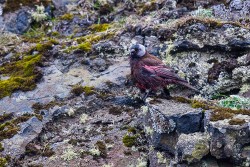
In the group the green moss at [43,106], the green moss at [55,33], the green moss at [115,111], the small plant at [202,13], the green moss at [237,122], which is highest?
the small plant at [202,13]

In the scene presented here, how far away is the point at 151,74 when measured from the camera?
368 inches

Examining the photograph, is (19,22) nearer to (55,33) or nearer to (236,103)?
(55,33)

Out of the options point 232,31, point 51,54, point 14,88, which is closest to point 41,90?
point 14,88

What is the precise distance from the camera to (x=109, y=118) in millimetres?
9578

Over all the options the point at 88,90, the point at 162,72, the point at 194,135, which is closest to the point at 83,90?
the point at 88,90

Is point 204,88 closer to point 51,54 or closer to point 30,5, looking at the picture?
point 51,54

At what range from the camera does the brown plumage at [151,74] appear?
30.6 ft

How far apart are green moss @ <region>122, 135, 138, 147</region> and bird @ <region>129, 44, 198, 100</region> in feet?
2.96

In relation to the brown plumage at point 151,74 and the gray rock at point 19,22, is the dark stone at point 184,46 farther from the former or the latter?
the gray rock at point 19,22

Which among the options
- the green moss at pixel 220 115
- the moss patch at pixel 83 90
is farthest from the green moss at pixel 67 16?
the green moss at pixel 220 115

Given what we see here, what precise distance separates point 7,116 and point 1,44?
3.66m

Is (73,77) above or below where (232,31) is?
below

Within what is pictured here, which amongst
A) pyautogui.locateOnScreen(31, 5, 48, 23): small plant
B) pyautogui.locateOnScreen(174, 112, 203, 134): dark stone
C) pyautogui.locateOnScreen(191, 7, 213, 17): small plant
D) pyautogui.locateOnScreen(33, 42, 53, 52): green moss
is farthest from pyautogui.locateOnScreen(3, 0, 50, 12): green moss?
pyautogui.locateOnScreen(174, 112, 203, 134): dark stone

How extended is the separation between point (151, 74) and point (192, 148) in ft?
8.57
